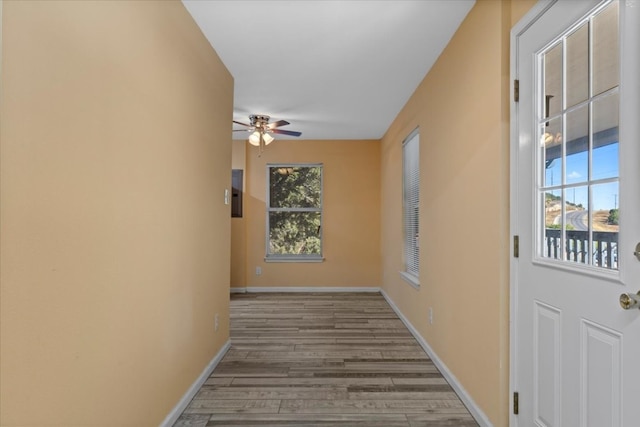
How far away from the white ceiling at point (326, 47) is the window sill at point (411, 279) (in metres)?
1.97

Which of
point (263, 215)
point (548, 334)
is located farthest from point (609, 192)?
point (263, 215)

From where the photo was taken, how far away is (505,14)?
183cm

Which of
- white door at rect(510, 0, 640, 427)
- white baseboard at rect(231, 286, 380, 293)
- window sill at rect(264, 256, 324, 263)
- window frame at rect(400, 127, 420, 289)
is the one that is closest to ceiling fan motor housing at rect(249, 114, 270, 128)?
window frame at rect(400, 127, 420, 289)

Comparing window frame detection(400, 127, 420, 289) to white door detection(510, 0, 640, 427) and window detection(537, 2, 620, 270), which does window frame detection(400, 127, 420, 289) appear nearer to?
white door detection(510, 0, 640, 427)

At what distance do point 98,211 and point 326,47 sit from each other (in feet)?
6.76

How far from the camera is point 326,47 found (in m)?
2.65

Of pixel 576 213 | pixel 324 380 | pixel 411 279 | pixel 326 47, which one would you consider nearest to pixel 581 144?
pixel 576 213

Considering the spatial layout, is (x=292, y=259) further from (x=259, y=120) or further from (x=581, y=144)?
(x=581, y=144)

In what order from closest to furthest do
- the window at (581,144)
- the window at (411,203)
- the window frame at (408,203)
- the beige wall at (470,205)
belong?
the window at (581,144), the beige wall at (470,205), the window frame at (408,203), the window at (411,203)

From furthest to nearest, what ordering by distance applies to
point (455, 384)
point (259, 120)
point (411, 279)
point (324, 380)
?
point (259, 120) → point (411, 279) → point (324, 380) → point (455, 384)

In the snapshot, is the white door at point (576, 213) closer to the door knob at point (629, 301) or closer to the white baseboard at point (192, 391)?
the door knob at point (629, 301)

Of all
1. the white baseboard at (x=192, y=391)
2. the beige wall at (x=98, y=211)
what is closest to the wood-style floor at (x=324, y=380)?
the white baseboard at (x=192, y=391)

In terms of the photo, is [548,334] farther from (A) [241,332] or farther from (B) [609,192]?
(A) [241,332]

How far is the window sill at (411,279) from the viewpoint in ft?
11.4
